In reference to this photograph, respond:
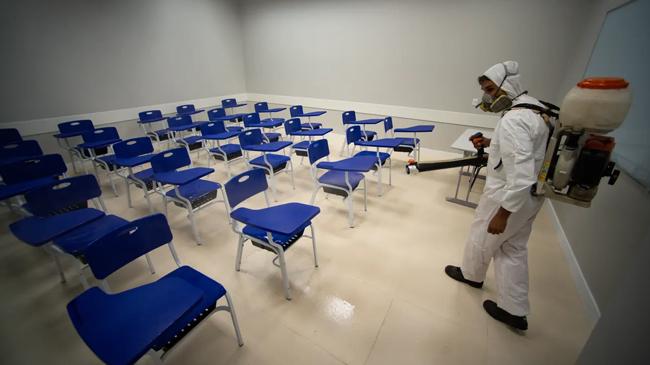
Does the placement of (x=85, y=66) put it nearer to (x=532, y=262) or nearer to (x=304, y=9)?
(x=304, y=9)

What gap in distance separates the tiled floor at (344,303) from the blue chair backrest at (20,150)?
1056mm

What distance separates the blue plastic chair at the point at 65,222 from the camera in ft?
5.76

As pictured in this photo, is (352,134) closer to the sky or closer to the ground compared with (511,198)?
closer to the ground

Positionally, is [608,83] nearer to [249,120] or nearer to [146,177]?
[146,177]

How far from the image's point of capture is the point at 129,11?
15.7 feet

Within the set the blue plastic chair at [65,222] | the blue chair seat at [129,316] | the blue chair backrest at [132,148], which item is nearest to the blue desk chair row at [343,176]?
the blue chair seat at [129,316]

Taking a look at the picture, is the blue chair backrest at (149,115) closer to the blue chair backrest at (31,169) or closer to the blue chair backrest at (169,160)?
the blue chair backrest at (31,169)

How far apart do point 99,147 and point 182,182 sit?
2396mm

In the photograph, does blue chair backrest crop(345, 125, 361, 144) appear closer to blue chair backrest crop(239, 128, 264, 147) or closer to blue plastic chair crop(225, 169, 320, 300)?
blue chair backrest crop(239, 128, 264, 147)

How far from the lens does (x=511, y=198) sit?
1359mm

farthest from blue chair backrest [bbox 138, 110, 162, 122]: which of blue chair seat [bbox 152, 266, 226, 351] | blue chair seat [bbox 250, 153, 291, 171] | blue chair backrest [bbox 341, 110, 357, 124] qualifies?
blue chair seat [bbox 152, 266, 226, 351]

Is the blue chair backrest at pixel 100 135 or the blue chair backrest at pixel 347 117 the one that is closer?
the blue chair backrest at pixel 100 135

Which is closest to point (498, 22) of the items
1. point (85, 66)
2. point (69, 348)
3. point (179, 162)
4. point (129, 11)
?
point (179, 162)

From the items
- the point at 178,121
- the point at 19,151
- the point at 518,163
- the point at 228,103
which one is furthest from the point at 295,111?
the point at 518,163
